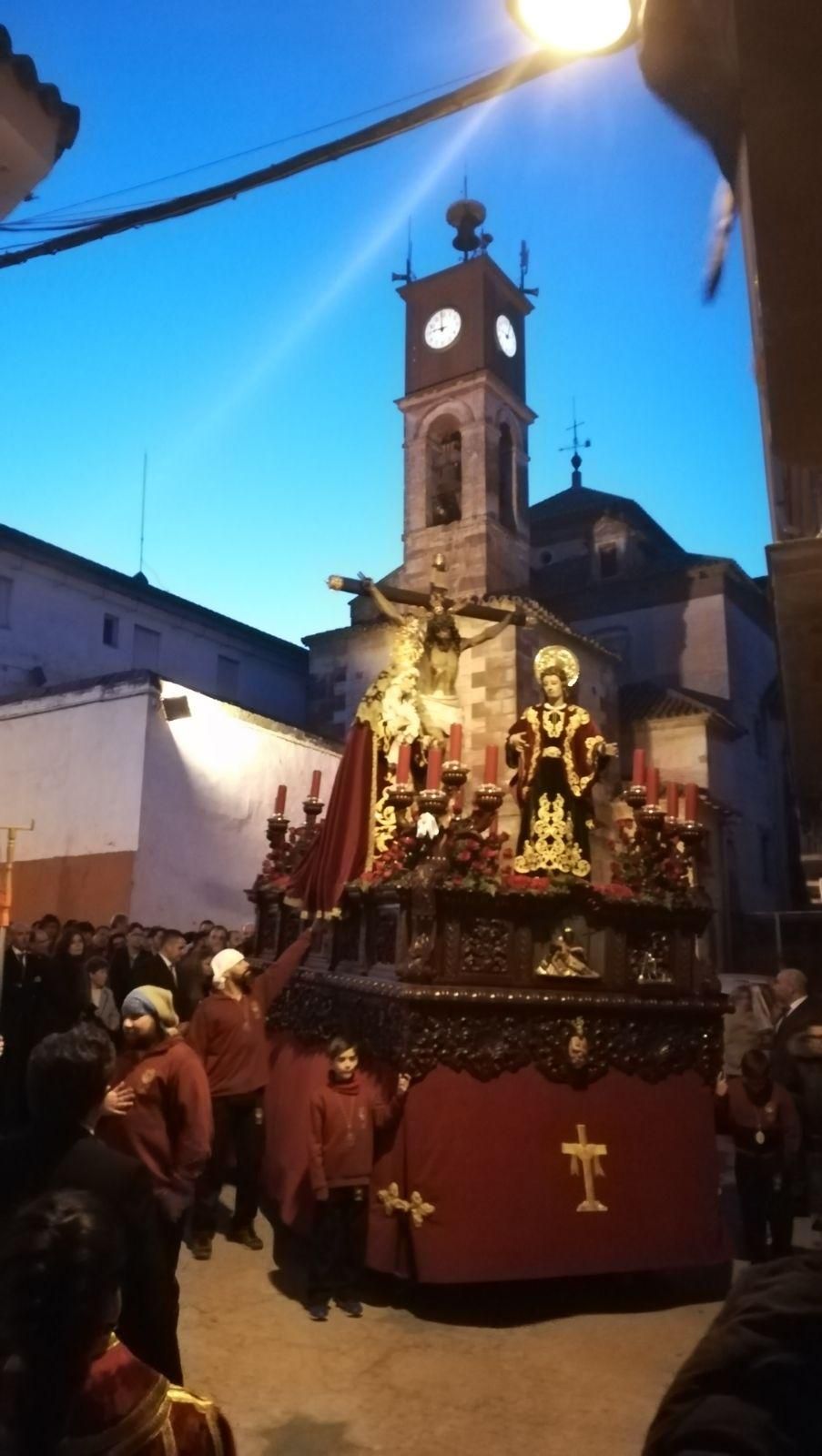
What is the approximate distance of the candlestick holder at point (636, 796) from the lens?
732 centimetres

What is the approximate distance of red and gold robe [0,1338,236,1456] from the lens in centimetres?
189

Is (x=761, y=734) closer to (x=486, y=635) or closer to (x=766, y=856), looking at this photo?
(x=766, y=856)

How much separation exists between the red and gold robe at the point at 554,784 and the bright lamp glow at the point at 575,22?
15.7ft

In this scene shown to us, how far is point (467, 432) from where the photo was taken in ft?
91.7

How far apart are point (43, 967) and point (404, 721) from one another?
4.39m

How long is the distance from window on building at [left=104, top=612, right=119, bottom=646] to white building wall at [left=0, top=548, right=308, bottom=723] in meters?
0.08

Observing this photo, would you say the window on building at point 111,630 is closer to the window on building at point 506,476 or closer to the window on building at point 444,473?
the window on building at point 444,473

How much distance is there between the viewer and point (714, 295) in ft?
11.9

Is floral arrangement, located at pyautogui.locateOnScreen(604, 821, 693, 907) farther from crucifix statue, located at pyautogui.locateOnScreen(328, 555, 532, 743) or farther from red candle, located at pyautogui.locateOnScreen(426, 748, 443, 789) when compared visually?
crucifix statue, located at pyautogui.locateOnScreen(328, 555, 532, 743)

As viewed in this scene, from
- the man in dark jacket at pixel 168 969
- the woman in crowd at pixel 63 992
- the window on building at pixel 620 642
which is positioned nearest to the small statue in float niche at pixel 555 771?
the man in dark jacket at pixel 168 969

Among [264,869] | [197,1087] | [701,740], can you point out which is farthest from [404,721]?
[701,740]

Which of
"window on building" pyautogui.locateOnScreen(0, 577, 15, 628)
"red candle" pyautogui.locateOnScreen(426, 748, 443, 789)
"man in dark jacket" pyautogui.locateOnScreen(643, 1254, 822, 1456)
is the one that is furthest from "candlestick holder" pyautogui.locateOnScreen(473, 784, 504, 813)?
"window on building" pyautogui.locateOnScreen(0, 577, 15, 628)

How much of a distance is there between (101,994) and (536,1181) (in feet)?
17.9

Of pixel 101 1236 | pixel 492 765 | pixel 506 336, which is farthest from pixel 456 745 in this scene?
pixel 506 336
